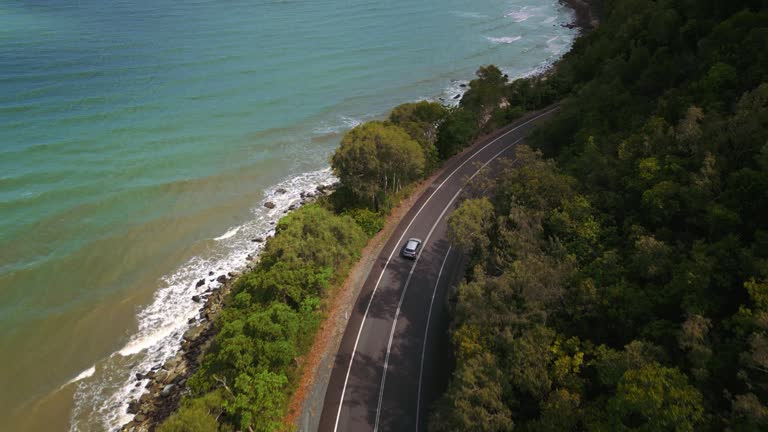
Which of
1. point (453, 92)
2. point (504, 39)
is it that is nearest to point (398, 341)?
point (453, 92)

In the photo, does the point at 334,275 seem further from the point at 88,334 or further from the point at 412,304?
the point at 88,334

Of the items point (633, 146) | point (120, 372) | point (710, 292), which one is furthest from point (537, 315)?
point (120, 372)

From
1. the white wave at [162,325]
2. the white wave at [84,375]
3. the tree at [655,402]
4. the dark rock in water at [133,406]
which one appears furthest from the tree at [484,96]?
the white wave at [84,375]

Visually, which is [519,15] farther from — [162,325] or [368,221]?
[162,325]

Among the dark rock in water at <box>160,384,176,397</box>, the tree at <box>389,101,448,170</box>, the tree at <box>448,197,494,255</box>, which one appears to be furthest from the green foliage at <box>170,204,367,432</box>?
the tree at <box>389,101,448,170</box>

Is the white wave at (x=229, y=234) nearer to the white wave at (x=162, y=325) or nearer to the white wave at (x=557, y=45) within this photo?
the white wave at (x=162, y=325)

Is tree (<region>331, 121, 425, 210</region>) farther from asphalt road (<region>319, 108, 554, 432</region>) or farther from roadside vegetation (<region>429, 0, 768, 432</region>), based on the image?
roadside vegetation (<region>429, 0, 768, 432</region>)

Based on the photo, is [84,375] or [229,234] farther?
[229,234]
